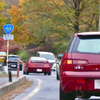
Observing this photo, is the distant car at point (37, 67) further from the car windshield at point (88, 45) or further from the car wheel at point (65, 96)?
the car windshield at point (88, 45)

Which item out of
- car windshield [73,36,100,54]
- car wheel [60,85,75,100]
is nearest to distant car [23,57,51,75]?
car wheel [60,85,75,100]

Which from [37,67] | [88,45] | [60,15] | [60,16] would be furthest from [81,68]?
[60,16]

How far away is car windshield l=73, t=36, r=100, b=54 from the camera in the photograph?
7680mm

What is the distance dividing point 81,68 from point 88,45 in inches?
19.4

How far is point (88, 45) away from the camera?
25.4ft

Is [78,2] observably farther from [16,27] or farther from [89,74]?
[89,74]

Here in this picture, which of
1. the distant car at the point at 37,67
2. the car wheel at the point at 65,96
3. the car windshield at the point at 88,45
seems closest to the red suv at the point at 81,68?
the car windshield at the point at 88,45

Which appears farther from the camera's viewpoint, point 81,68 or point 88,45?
A: point 88,45

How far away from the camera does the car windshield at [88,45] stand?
25.2 feet

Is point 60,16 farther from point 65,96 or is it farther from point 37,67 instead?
point 65,96

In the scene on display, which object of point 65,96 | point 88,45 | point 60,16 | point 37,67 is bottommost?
point 65,96

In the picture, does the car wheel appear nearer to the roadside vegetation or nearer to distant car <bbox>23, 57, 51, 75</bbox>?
distant car <bbox>23, 57, 51, 75</bbox>

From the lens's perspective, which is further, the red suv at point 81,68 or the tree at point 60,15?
the tree at point 60,15

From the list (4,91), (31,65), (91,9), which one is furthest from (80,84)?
(91,9)
